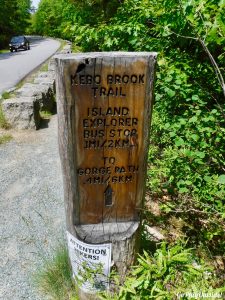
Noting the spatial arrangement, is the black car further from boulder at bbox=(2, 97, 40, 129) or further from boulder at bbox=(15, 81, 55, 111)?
boulder at bbox=(2, 97, 40, 129)

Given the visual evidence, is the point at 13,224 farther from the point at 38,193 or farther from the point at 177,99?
the point at 177,99

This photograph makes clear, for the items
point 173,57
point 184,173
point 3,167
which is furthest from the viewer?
point 3,167

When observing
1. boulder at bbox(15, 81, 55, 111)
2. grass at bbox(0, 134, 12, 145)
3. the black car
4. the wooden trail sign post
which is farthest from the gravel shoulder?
the black car

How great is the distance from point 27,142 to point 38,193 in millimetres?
1740

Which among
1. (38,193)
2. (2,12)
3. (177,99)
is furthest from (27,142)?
(2,12)

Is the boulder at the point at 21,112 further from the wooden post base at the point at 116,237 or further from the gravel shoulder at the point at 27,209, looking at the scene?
the wooden post base at the point at 116,237

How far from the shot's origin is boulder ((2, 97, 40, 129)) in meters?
5.71

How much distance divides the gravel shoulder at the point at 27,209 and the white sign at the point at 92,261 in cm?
65

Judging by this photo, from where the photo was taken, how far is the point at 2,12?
3709 cm

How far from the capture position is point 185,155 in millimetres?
2797

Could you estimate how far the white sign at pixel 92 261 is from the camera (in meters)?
2.02

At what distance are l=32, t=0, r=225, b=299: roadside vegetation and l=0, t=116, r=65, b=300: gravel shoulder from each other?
1041 millimetres

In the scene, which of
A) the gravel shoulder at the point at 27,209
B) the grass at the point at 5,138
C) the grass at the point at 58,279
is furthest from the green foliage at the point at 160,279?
the grass at the point at 5,138

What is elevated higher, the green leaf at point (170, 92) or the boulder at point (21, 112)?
the green leaf at point (170, 92)
